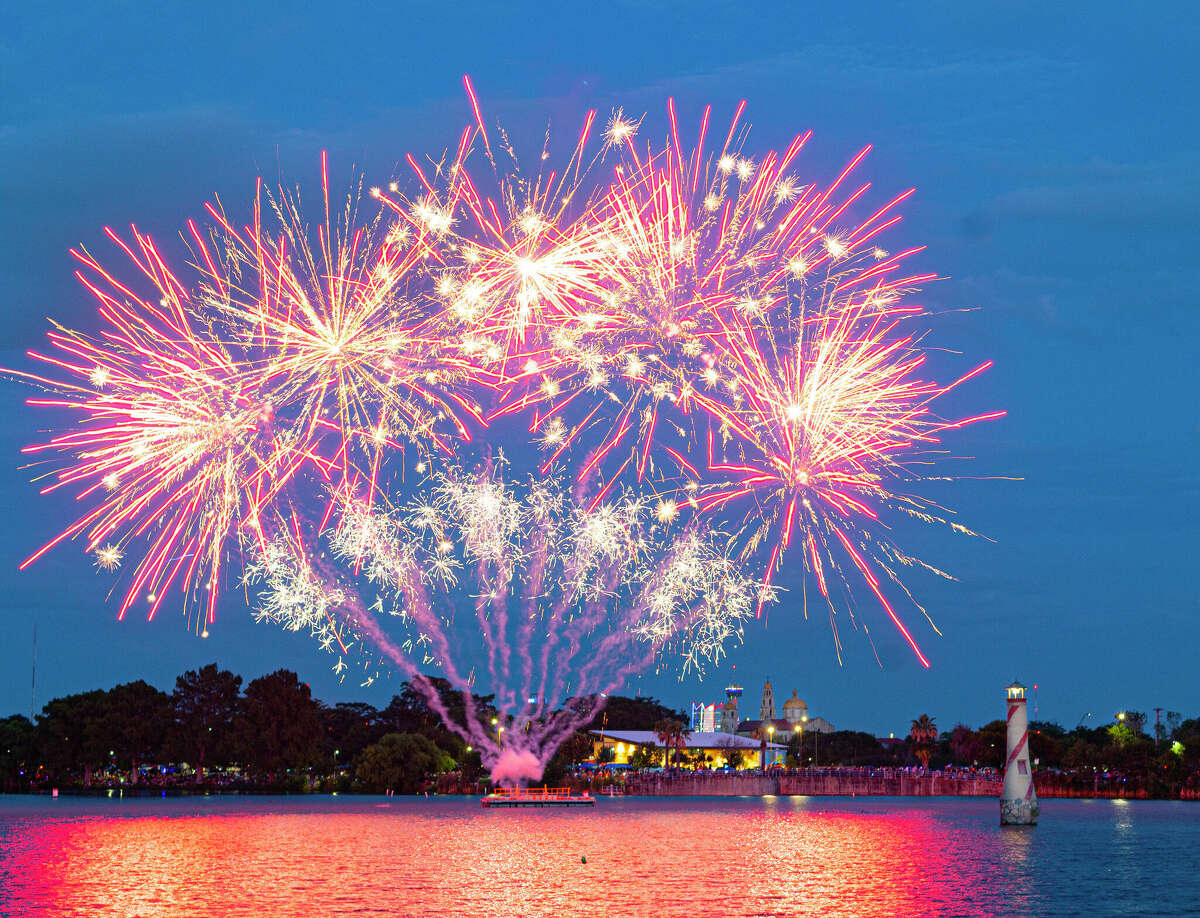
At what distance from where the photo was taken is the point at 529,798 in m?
121

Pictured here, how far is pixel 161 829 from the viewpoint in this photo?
302ft

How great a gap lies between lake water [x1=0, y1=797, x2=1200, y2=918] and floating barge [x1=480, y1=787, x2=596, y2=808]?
435cm

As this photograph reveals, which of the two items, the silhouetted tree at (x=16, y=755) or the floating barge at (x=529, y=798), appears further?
the silhouetted tree at (x=16, y=755)

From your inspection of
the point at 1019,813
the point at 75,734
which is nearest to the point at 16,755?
the point at 75,734

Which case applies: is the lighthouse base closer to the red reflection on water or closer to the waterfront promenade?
the red reflection on water

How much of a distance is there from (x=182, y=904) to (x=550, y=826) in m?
51.2

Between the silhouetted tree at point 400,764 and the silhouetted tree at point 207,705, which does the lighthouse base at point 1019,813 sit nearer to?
the silhouetted tree at point 400,764

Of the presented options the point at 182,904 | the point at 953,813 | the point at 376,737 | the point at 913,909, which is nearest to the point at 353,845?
the point at 182,904

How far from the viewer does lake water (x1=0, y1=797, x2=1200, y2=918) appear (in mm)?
51406

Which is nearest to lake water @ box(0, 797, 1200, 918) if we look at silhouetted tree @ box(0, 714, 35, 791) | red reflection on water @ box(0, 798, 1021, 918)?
red reflection on water @ box(0, 798, 1021, 918)

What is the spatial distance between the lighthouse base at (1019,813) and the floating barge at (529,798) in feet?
138

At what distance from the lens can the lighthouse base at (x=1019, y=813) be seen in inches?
3740

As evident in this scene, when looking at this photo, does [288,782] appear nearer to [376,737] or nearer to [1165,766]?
[376,737]

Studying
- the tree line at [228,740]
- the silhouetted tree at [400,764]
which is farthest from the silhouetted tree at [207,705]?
the silhouetted tree at [400,764]
